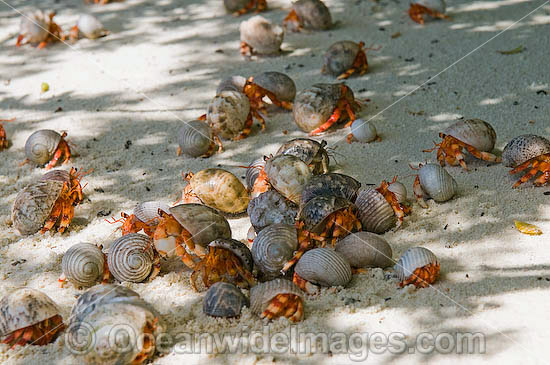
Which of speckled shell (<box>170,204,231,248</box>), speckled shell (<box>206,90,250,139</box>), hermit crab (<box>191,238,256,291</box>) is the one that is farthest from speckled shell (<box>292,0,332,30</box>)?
hermit crab (<box>191,238,256,291</box>)

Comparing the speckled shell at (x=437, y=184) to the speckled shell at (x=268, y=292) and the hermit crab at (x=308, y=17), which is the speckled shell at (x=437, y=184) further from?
the hermit crab at (x=308, y=17)

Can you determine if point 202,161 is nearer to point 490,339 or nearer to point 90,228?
point 90,228

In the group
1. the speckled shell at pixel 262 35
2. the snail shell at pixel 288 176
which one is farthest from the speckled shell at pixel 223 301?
the speckled shell at pixel 262 35

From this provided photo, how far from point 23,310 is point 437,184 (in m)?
2.64

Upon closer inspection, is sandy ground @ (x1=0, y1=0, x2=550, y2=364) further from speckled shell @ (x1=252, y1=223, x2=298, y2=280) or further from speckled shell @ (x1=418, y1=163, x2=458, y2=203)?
speckled shell @ (x1=252, y1=223, x2=298, y2=280)

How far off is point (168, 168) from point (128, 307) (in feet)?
7.21

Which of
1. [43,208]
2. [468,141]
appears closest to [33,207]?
[43,208]

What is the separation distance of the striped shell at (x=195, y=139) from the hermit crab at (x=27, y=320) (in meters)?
2.11

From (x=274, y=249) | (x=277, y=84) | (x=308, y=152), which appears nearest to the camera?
(x=274, y=249)

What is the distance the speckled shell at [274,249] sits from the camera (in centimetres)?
358

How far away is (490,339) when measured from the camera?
2971 mm

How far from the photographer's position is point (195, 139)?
5164 millimetres

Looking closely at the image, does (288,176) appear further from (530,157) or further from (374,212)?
(530,157)

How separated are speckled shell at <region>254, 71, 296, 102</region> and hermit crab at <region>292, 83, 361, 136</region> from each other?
363mm
